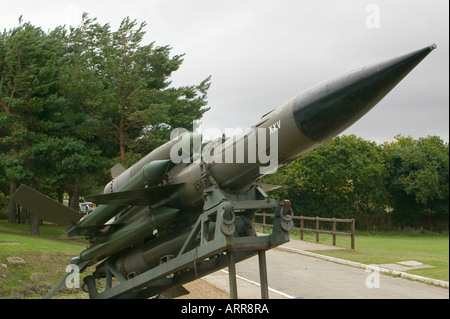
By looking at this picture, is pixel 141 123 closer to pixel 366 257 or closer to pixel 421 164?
pixel 366 257

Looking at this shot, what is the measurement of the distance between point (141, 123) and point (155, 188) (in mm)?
9739

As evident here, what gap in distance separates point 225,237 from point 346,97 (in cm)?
172

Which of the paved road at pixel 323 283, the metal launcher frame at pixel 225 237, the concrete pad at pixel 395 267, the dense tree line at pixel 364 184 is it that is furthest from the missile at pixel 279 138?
the dense tree line at pixel 364 184

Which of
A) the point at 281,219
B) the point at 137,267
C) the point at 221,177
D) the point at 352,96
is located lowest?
the point at 137,267

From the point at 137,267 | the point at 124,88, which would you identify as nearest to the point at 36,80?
the point at 124,88

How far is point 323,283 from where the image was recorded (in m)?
9.11

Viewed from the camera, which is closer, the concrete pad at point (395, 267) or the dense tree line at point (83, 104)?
the concrete pad at point (395, 267)

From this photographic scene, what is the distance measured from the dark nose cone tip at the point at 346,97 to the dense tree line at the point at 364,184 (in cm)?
2018

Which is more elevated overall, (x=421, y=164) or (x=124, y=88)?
(x=124, y=88)

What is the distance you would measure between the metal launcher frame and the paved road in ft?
10.0

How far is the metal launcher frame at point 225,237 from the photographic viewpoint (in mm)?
4660

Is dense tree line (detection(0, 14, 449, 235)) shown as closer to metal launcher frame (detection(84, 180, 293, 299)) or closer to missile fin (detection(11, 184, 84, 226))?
missile fin (detection(11, 184, 84, 226))

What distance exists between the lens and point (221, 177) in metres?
5.09

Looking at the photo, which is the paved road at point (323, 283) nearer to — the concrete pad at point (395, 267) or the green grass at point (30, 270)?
the concrete pad at point (395, 267)
